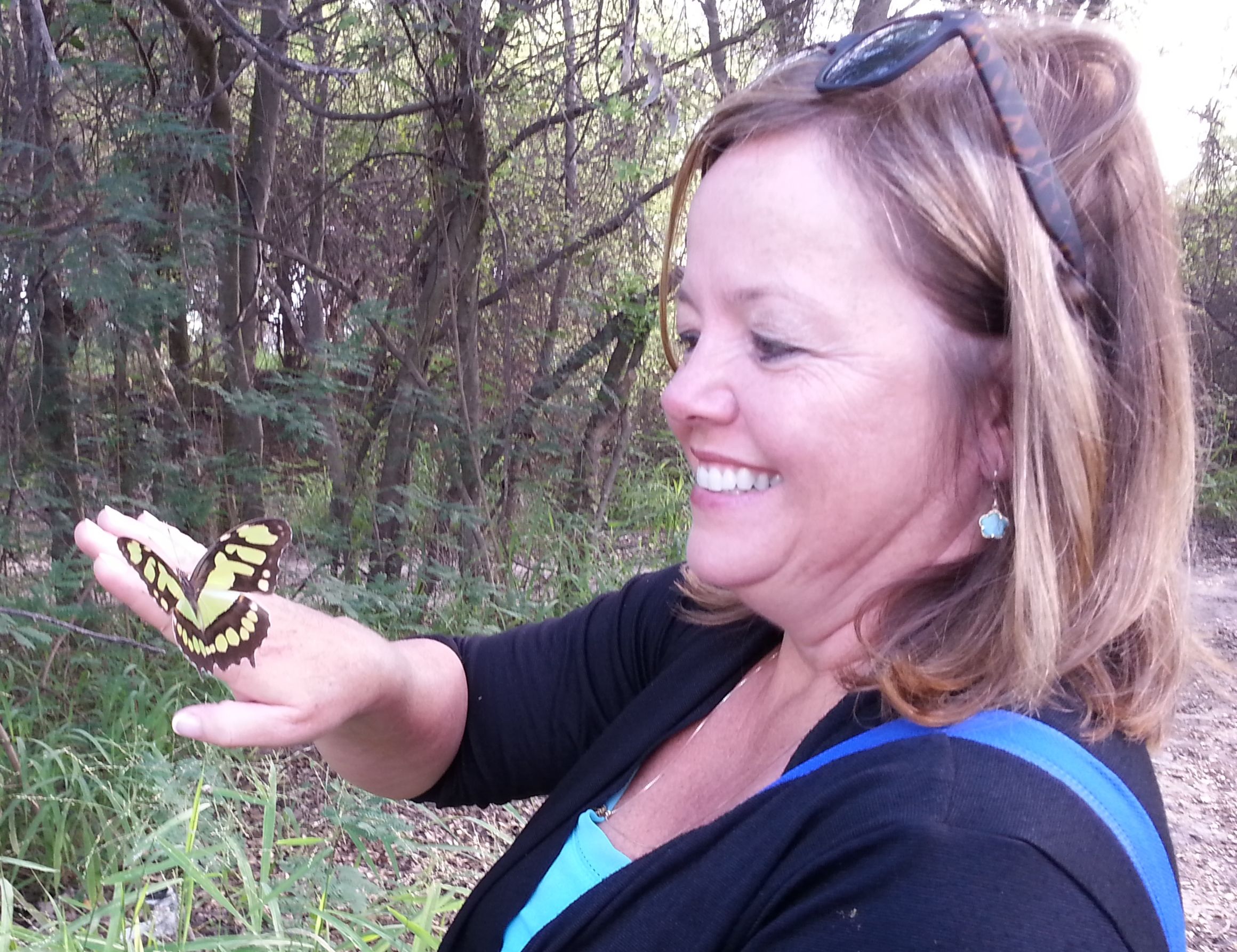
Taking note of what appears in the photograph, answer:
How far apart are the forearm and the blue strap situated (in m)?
0.73

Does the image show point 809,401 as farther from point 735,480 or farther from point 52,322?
point 52,322

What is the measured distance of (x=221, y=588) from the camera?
1151 mm

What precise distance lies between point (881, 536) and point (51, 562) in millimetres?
3391

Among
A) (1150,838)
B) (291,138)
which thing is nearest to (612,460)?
(291,138)

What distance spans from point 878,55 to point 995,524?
1.82 feet

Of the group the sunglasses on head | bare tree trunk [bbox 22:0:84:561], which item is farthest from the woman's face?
bare tree trunk [bbox 22:0:84:561]

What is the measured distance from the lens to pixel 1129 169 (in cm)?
103

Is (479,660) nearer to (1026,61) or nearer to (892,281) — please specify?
(892,281)

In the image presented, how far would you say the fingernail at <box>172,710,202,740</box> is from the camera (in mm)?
964

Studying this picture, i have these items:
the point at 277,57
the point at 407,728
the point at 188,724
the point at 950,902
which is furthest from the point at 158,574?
the point at 277,57

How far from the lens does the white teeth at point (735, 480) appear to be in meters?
1.11

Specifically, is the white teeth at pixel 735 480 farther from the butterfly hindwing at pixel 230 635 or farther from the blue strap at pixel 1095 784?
the butterfly hindwing at pixel 230 635

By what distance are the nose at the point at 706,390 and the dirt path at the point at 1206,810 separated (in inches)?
64.3

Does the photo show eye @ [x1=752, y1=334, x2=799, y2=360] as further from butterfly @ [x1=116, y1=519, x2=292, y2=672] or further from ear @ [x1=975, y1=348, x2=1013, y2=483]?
butterfly @ [x1=116, y1=519, x2=292, y2=672]
